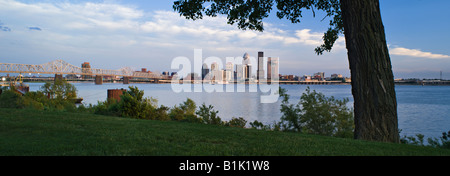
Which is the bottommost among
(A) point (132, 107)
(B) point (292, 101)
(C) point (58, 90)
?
(B) point (292, 101)

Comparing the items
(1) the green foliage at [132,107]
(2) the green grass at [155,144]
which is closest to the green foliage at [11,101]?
(1) the green foliage at [132,107]

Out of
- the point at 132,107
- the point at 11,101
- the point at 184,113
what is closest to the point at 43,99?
the point at 11,101

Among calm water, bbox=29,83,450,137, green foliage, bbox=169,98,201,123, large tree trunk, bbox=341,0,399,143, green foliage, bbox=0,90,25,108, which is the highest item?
large tree trunk, bbox=341,0,399,143

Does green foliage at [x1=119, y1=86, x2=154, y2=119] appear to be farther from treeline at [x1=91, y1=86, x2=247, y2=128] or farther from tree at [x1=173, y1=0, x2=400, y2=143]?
tree at [x1=173, y1=0, x2=400, y2=143]

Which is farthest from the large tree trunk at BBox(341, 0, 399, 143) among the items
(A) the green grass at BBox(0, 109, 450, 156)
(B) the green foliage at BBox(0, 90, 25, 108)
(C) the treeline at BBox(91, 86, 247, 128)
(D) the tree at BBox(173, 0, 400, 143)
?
(B) the green foliage at BBox(0, 90, 25, 108)

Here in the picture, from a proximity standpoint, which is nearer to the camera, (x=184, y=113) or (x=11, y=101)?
(x=184, y=113)

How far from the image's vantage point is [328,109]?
10844 mm

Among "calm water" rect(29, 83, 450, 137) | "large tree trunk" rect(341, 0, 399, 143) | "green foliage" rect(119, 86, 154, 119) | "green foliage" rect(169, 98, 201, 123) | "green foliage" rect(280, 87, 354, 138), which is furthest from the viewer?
"calm water" rect(29, 83, 450, 137)

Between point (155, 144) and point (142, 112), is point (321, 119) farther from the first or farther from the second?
point (155, 144)

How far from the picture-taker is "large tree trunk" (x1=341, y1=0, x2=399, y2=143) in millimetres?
6996

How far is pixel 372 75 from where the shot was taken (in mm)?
7016

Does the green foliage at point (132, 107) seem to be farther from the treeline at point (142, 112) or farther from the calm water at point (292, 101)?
the calm water at point (292, 101)

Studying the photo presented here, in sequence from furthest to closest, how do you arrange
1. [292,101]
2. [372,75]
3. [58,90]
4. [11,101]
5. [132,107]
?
1. [292,101]
2. [58,90]
3. [11,101]
4. [132,107]
5. [372,75]
